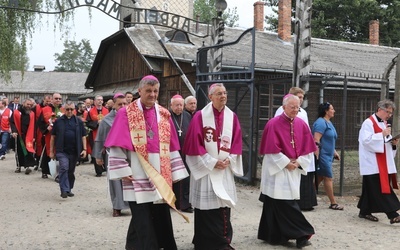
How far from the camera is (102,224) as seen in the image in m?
7.25

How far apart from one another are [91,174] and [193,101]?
18.7ft

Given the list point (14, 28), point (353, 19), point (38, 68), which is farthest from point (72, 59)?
point (14, 28)

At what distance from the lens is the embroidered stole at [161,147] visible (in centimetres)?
510

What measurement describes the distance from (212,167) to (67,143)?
4.61 metres

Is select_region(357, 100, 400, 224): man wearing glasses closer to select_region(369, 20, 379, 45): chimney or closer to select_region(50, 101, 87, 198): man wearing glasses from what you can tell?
select_region(50, 101, 87, 198): man wearing glasses

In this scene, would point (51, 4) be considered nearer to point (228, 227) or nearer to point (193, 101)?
point (193, 101)

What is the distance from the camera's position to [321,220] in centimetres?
776

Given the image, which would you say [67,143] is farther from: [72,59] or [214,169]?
[72,59]

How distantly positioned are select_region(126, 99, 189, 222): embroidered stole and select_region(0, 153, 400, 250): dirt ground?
1187 millimetres

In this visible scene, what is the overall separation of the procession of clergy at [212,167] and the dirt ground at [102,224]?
378 mm

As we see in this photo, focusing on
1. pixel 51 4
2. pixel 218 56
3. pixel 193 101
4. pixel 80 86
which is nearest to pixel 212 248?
pixel 193 101

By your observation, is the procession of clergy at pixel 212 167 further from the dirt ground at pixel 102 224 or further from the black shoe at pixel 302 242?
the dirt ground at pixel 102 224

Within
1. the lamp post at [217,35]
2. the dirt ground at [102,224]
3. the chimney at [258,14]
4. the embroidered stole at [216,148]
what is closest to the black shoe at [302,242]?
the dirt ground at [102,224]

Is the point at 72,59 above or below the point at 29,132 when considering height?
above
